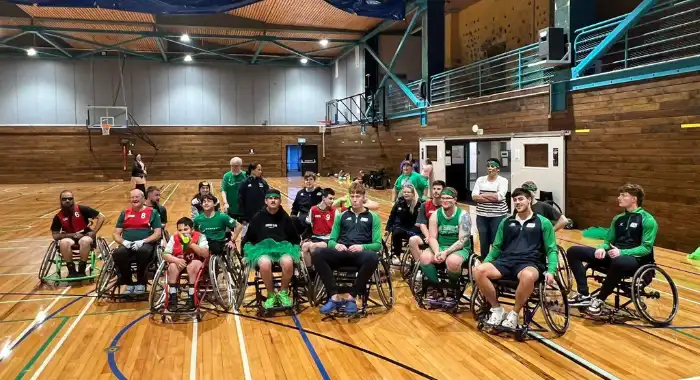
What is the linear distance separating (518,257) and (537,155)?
6.99 meters

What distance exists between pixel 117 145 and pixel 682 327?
2503 centimetres

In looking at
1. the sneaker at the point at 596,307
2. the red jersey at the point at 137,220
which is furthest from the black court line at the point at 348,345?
the sneaker at the point at 596,307

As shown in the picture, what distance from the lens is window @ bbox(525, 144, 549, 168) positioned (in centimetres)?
1054

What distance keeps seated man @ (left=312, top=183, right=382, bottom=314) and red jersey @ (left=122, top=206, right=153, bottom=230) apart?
1.99 meters

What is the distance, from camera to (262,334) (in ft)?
14.7

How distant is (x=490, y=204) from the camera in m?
5.98

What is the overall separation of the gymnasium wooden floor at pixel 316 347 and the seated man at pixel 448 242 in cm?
38

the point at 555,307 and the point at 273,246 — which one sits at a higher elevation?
the point at 273,246

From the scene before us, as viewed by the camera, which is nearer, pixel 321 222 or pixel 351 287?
pixel 351 287

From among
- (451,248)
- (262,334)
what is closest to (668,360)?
(451,248)

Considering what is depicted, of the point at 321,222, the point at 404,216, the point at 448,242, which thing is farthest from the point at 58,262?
the point at 448,242

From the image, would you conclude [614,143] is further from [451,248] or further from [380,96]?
[380,96]

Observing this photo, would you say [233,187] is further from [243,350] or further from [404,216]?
[243,350]

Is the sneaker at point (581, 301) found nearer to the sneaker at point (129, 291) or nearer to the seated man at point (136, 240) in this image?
the seated man at point (136, 240)
